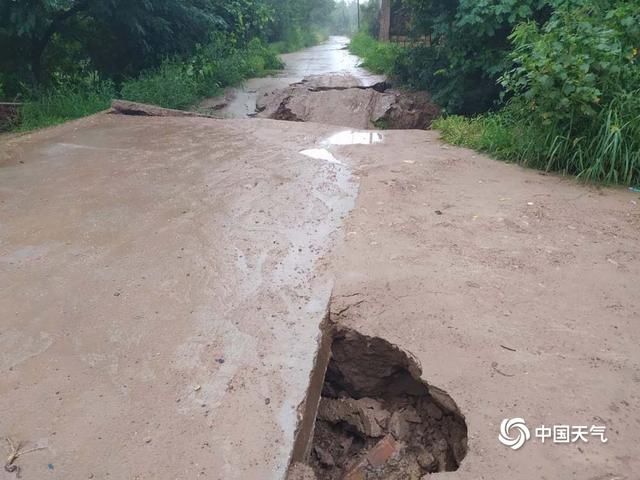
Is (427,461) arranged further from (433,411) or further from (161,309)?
(161,309)

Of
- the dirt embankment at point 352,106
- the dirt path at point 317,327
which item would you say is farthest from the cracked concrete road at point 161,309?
the dirt embankment at point 352,106

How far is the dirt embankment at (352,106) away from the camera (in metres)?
8.52

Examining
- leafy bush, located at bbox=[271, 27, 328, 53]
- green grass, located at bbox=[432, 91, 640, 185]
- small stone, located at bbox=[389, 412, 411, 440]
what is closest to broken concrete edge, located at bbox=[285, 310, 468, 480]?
small stone, located at bbox=[389, 412, 411, 440]

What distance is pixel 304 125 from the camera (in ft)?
25.2

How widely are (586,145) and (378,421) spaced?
12.4 feet

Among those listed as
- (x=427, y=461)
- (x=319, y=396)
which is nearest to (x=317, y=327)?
(x=319, y=396)

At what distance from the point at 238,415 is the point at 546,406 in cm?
127

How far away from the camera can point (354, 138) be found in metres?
6.97

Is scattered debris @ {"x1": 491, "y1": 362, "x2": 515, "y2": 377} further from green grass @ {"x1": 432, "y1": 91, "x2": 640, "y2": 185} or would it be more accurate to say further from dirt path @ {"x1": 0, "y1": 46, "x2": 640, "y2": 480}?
green grass @ {"x1": 432, "y1": 91, "x2": 640, "y2": 185}

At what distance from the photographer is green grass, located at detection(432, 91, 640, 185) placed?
15.4 ft

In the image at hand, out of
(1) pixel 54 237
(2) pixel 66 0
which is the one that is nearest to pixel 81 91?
(2) pixel 66 0

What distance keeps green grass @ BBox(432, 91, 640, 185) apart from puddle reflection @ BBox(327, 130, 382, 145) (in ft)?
5.11

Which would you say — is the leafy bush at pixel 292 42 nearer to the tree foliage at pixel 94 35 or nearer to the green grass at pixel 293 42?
the green grass at pixel 293 42

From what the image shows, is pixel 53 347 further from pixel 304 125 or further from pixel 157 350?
pixel 304 125
